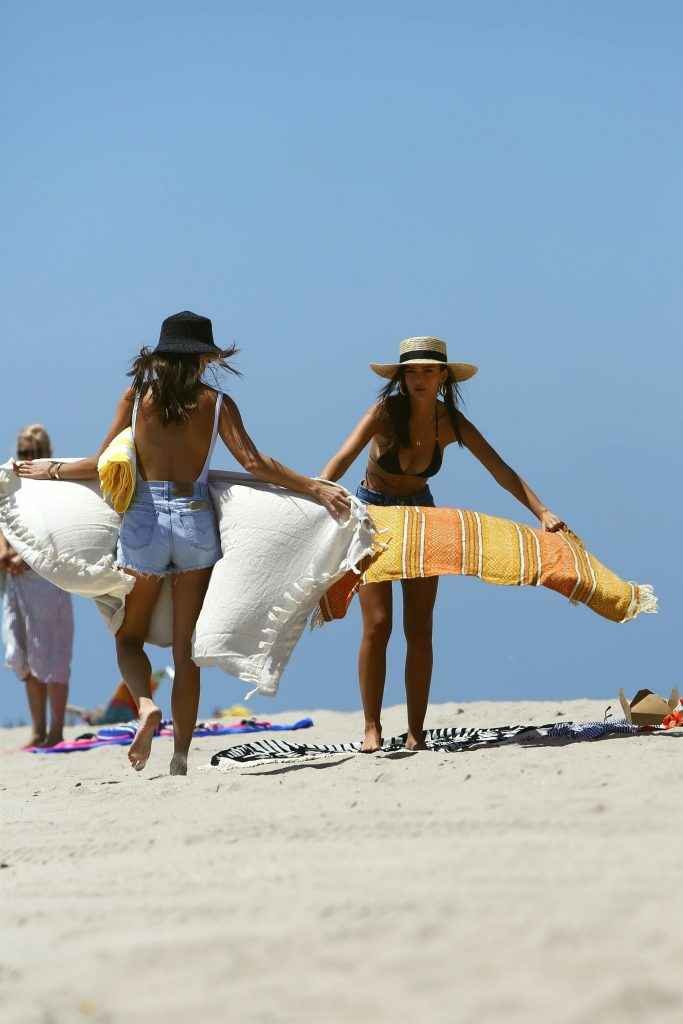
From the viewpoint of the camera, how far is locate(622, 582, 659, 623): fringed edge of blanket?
275 inches

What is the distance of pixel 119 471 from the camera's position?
626 cm

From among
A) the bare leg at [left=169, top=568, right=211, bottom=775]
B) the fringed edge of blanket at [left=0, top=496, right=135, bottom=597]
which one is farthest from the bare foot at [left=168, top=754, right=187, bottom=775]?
the fringed edge of blanket at [left=0, top=496, right=135, bottom=597]

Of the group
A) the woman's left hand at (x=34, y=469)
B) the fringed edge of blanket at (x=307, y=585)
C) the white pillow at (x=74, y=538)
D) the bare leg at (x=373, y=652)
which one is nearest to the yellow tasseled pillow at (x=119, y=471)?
the white pillow at (x=74, y=538)

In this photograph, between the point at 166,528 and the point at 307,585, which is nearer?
the point at 166,528

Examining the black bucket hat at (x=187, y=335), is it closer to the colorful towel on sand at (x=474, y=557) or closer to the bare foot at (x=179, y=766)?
the colorful towel on sand at (x=474, y=557)

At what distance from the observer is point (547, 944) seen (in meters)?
3.25

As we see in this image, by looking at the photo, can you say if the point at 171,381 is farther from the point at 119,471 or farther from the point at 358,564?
the point at 358,564

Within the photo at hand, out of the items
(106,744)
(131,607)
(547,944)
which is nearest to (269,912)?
(547,944)

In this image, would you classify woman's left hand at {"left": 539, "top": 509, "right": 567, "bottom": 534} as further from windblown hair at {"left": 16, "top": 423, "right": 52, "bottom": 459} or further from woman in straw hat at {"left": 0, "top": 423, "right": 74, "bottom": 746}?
woman in straw hat at {"left": 0, "top": 423, "right": 74, "bottom": 746}

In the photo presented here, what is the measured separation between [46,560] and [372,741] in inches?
73.5

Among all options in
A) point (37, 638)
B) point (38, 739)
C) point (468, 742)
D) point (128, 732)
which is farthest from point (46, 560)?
point (128, 732)

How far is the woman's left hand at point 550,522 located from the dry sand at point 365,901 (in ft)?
5.56

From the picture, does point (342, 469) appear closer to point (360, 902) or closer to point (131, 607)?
point (131, 607)

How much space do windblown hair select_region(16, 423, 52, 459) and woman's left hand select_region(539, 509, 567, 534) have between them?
3980mm
